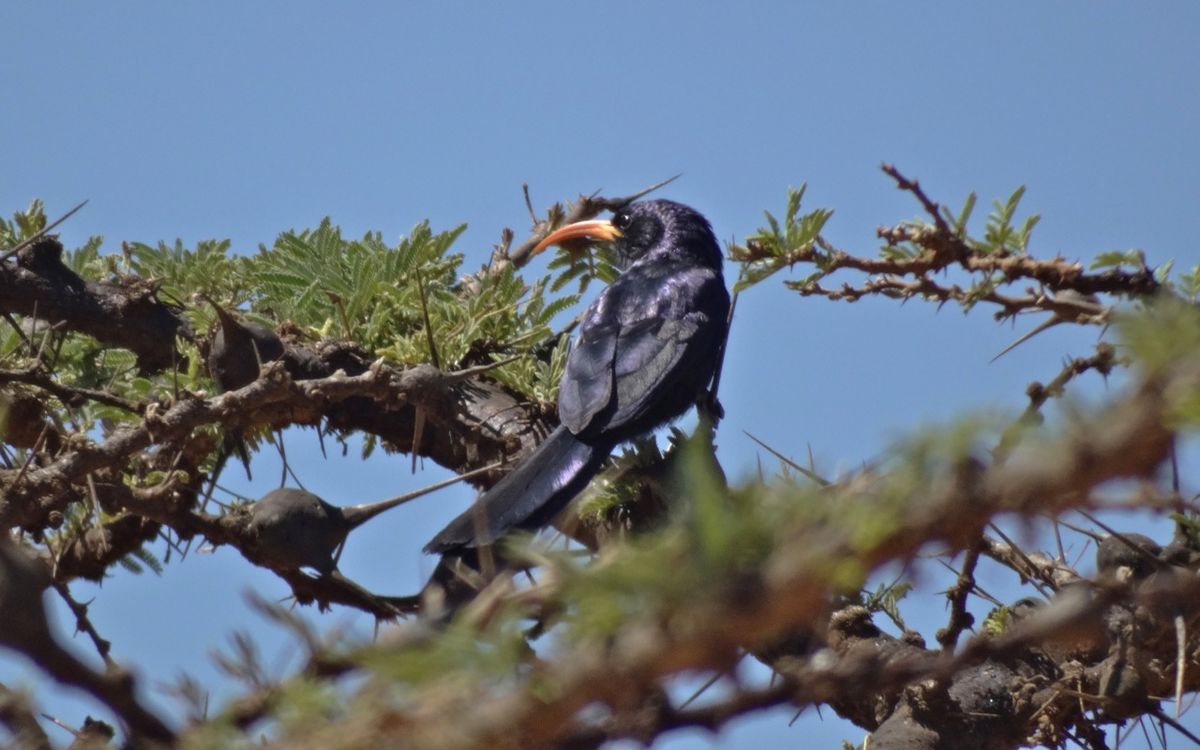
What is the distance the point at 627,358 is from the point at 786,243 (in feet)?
7.40

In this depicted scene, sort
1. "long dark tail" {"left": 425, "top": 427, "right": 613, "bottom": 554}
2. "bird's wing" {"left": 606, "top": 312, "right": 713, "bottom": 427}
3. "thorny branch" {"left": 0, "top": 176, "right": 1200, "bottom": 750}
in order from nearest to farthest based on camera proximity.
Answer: "thorny branch" {"left": 0, "top": 176, "right": 1200, "bottom": 750} → "long dark tail" {"left": 425, "top": 427, "right": 613, "bottom": 554} → "bird's wing" {"left": 606, "top": 312, "right": 713, "bottom": 427}

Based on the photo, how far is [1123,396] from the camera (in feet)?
2.71

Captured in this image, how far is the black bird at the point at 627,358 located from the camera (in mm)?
3600

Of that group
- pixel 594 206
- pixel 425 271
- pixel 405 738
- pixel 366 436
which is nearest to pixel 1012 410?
pixel 405 738

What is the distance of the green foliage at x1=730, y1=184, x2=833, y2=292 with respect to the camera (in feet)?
8.13

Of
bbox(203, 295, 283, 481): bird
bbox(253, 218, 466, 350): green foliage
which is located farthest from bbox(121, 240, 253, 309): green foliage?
bbox(203, 295, 283, 481): bird

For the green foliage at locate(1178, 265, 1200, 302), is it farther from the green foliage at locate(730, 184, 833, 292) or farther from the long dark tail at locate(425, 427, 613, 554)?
the long dark tail at locate(425, 427, 613, 554)

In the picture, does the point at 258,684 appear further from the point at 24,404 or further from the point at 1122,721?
the point at 24,404

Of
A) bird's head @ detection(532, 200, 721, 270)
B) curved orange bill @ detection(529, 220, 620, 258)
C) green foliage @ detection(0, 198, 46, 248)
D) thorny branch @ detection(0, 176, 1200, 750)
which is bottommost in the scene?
thorny branch @ detection(0, 176, 1200, 750)

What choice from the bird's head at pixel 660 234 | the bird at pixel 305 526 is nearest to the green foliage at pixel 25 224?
the bird at pixel 305 526

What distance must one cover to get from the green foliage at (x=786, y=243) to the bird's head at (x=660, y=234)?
137 inches

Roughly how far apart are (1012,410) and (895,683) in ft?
0.79

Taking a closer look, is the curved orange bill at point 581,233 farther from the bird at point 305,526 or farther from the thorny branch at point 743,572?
the bird at point 305,526

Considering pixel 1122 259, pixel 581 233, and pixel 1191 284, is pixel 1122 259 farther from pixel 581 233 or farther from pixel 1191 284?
pixel 581 233
